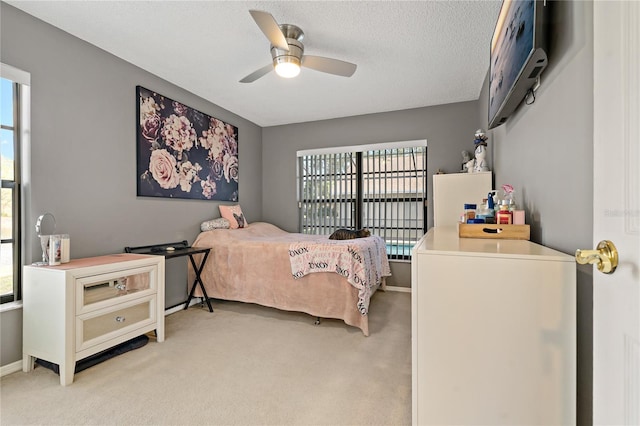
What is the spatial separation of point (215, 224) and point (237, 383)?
2.17 m

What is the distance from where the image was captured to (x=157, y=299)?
2.41m

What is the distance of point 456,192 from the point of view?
2881mm

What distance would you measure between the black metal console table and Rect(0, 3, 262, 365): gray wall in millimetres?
74

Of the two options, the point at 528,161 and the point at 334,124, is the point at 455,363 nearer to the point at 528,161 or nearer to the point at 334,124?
the point at 528,161

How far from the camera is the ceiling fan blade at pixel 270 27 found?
177 centimetres

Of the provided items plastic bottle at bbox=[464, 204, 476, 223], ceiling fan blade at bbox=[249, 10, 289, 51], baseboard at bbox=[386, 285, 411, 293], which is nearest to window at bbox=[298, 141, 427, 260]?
baseboard at bbox=[386, 285, 411, 293]

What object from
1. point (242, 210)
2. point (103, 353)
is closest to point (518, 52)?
point (103, 353)

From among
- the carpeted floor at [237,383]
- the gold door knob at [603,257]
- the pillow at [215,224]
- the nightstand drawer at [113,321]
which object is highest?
the gold door knob at [603,257]

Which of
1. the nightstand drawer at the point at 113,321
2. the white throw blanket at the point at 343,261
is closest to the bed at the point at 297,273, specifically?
the white throw blanket at the point at 343,261

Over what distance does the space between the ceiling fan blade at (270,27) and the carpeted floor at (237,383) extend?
220 centimetres

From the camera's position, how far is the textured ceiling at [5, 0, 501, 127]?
203 cm

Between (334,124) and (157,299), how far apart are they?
3.30 meters

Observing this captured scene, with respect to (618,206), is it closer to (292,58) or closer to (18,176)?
(292,58)

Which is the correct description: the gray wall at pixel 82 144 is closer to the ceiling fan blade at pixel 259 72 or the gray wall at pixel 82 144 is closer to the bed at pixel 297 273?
the bed at pixel 297 273
